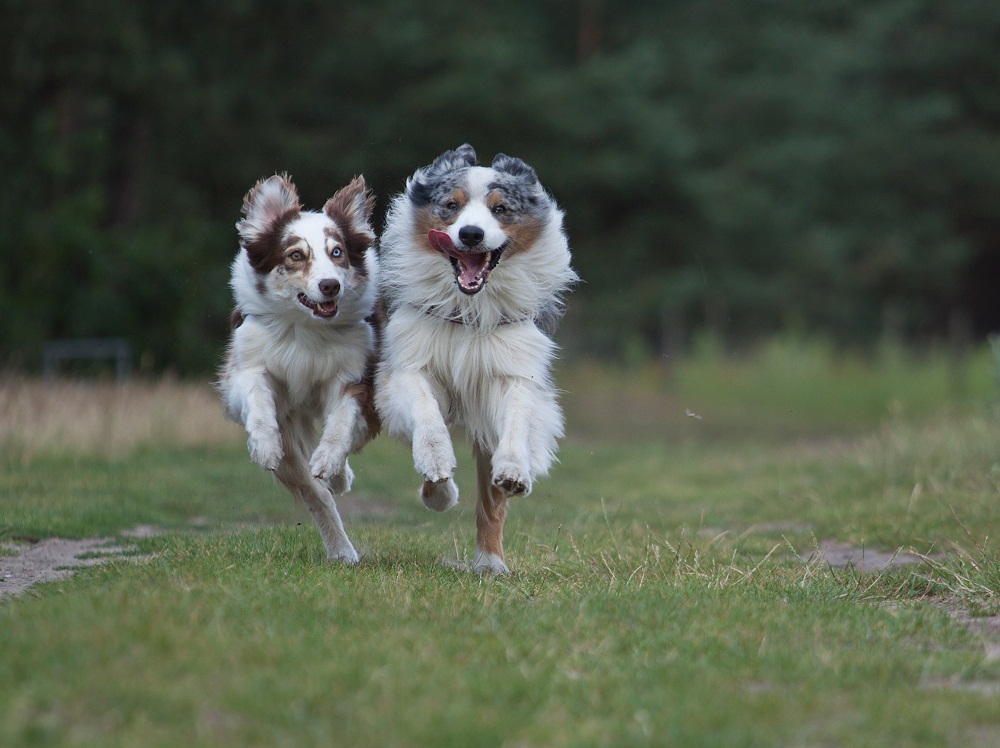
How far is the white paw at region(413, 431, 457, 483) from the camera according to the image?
6.26 meters

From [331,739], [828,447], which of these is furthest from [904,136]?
[331,739]

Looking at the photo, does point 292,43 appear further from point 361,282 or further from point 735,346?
point 361,282

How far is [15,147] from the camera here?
20.1 m

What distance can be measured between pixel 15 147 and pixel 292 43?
508cm

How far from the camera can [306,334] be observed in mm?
6887

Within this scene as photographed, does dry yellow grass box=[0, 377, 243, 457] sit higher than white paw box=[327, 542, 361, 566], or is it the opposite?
white paw box=[327, 542, 361, 566]

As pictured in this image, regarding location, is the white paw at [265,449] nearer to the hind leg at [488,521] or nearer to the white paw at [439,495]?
the white paw at [439,495]

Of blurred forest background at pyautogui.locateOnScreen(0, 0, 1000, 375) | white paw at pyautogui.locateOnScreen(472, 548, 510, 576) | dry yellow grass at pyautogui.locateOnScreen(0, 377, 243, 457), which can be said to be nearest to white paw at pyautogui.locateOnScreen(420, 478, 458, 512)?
white paw at pyautogui.locateOnScreen(472, 548, 510, 576)

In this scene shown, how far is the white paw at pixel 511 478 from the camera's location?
20.3ft

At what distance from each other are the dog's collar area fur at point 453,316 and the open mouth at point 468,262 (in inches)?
8.0

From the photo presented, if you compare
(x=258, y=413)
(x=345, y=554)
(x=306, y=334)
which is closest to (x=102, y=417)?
(x=345, y=554)

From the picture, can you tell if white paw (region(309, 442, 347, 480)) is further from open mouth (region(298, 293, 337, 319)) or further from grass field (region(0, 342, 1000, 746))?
open mouth (region(298, 293, 337, 319))

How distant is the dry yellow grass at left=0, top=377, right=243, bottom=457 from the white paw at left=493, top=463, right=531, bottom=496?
619 centimetres

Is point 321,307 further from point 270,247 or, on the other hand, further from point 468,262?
point 468,262
